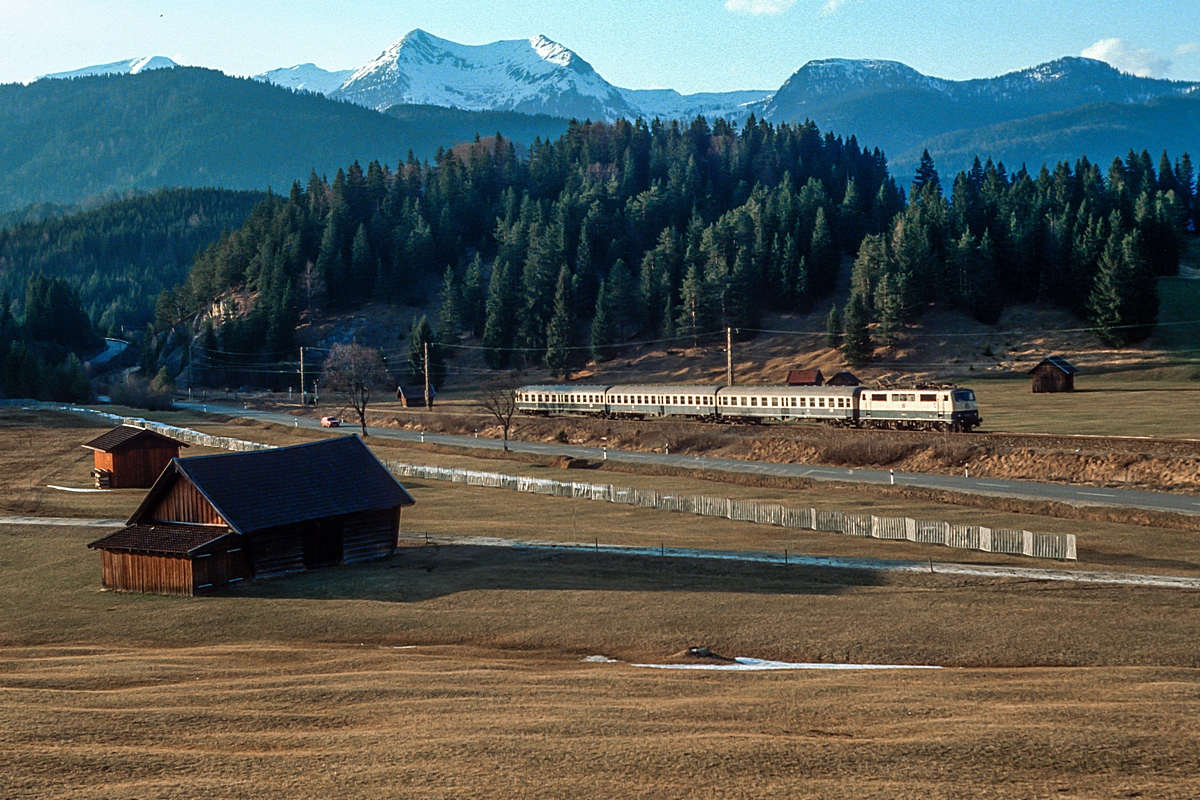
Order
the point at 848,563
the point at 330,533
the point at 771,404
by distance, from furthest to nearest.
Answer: the point at 771,404 → the point at 330,533 → the point at 848,563

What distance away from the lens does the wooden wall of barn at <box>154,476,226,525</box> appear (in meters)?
37.0

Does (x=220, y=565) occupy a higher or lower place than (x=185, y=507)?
lower

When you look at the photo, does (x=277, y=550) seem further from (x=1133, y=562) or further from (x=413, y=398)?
(x=413, y=398)

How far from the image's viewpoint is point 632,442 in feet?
262

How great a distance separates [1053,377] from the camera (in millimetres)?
90688

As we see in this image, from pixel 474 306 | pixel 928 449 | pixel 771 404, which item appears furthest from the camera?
pixel 474 306

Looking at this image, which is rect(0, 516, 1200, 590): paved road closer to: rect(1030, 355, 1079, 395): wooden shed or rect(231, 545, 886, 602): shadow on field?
rect(231, 545, 886, 602): shadow on field

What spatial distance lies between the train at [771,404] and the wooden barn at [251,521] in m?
42.1

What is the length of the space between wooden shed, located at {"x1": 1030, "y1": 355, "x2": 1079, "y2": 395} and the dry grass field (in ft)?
178

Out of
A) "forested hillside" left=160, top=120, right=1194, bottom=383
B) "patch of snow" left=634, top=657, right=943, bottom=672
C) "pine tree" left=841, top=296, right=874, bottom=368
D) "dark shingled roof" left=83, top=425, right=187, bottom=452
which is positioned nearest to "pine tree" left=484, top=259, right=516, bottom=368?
"forested hillside" left=160, top=120, right=1194, bottom=383

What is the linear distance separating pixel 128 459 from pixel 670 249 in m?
99.3

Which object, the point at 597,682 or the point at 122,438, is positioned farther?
the point at 122,438

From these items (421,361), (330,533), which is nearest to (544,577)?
(330,533)

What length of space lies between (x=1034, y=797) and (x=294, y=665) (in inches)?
691
